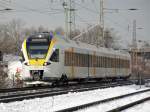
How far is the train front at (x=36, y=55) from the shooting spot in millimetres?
29016

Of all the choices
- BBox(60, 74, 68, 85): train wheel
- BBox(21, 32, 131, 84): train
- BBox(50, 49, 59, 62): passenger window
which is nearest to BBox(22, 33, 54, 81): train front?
BBox(21, 32, 131, 84): train

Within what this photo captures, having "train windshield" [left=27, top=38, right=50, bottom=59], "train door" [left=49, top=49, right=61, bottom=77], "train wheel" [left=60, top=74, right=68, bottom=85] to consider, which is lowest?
"train wheel" [left=60, top=74, right=68, bottom=85]

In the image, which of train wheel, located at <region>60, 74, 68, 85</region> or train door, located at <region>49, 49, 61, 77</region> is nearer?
train door, located at <region>49, 49, 61, 77</region>

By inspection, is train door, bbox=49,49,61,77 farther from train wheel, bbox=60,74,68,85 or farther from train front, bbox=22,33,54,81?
train wheel, bbox=60,74,68,85

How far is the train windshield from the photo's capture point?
29.3 meters

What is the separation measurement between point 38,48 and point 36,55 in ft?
1.66

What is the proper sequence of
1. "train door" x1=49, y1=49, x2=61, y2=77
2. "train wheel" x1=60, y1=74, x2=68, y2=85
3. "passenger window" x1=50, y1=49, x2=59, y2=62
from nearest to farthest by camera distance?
"train door" x1=49, y1=49, x2=61, y2=77 < "passenger window" x1=50, y1=49, x2=59, y2=62 < "train wheel" x1=60, y1=74, x2=68, y2=85

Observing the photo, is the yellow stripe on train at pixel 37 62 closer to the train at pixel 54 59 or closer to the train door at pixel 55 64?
the train at pixel 54 59

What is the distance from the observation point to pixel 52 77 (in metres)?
29.4

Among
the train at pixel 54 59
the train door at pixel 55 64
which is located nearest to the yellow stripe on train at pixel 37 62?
the train at pixel 54 59

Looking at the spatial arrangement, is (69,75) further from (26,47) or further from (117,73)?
(117,73)

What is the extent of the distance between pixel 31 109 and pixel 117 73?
34596mm

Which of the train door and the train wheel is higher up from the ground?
the train door

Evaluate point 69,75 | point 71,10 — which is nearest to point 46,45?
point 69,75
